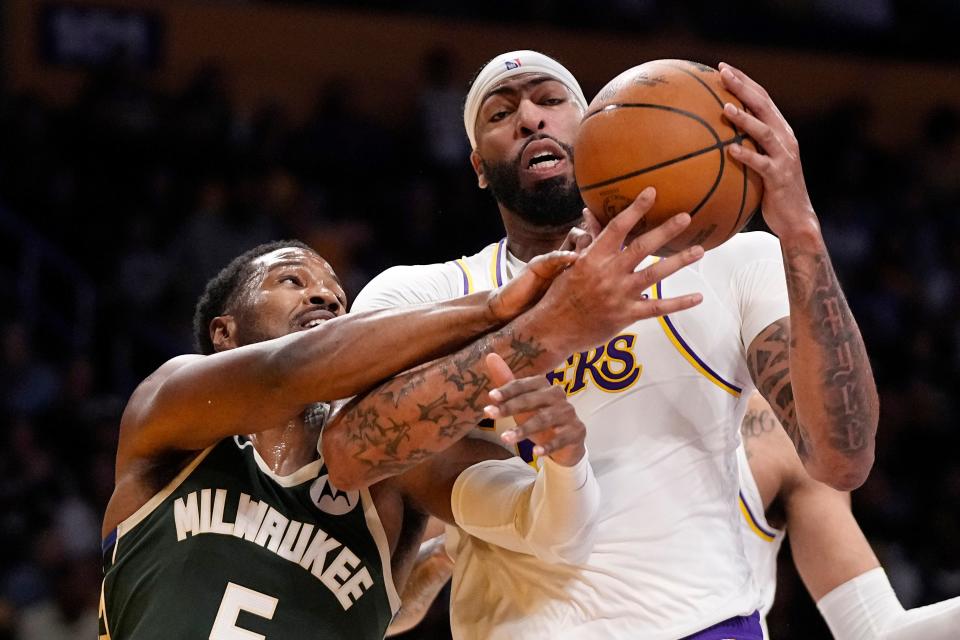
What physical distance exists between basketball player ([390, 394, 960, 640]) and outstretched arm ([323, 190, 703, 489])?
1238 millimetres

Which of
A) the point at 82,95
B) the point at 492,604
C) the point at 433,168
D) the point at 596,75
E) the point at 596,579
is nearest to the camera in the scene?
the point at 596,579

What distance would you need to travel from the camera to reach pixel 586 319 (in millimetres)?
3098

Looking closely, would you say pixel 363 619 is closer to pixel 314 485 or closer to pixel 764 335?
pixel 314 485

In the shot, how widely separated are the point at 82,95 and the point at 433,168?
281 centimetres

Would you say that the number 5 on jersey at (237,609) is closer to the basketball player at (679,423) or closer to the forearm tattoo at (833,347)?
the basketball player at (679,423)

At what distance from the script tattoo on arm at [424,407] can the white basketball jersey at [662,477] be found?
0.40 metres

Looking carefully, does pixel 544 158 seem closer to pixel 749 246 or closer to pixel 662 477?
pixel 749 246

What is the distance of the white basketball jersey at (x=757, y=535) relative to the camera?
447 cm

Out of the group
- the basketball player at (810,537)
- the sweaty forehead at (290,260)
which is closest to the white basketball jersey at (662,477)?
the basketball player at (810,537)

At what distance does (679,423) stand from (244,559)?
129 centimetres

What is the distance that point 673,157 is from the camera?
3.06 meters

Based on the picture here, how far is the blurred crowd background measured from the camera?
7.95 m

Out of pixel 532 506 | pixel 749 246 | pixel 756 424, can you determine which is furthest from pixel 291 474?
pixel 756 424

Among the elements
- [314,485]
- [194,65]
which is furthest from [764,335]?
[194,65]
